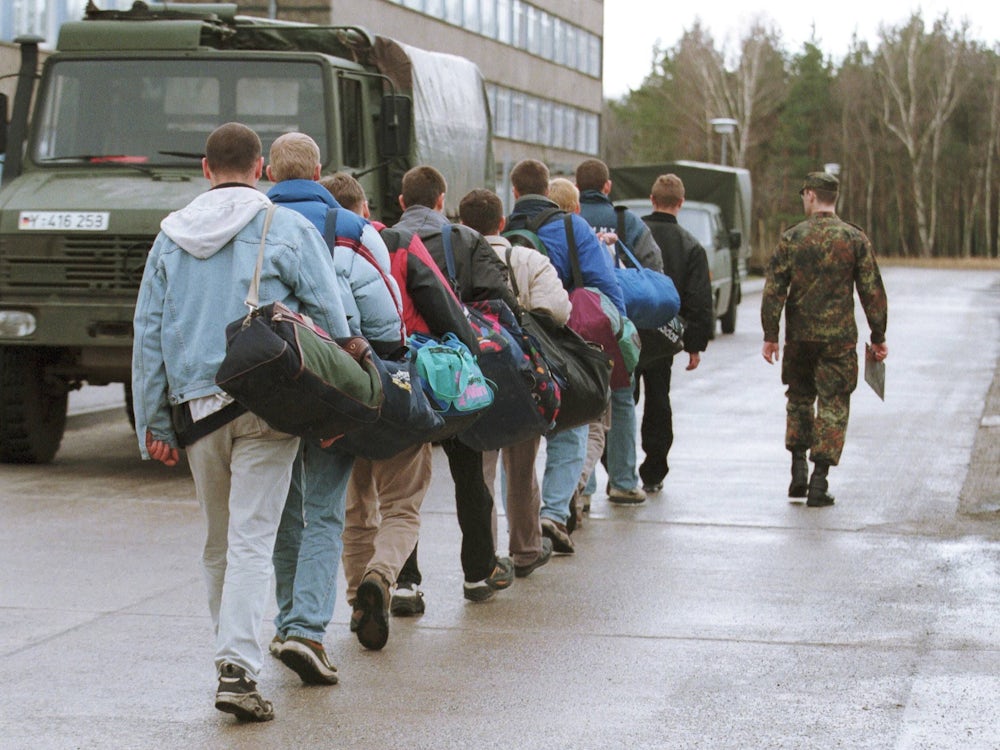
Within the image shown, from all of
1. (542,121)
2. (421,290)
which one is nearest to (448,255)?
(421,290)

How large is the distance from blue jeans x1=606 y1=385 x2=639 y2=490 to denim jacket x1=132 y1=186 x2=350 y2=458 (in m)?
4.54

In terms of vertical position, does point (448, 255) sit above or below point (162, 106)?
below

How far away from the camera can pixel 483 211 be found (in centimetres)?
763

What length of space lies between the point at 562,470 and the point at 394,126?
4.47m

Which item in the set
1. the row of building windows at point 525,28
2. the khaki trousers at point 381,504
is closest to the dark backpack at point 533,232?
the khaki trousers at point 381,504

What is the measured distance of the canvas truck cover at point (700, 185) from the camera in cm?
3117

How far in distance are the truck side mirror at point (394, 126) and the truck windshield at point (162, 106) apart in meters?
0.42

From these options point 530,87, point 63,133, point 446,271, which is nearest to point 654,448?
point 446,271

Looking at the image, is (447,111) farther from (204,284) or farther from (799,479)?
(204,284)

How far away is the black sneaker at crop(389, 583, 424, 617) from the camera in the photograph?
7.01m

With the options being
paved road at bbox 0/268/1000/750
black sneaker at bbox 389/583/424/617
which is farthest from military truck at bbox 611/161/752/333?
black sneaker at bbox 389/583/424/617

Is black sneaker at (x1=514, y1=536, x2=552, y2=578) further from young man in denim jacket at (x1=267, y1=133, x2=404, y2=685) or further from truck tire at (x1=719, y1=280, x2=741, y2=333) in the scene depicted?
truck tire at (x1=719, y1=280, x2=741, y2=333)

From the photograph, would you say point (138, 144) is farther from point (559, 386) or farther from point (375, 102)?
point (559, 386)

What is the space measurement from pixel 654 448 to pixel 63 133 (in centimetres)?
472
